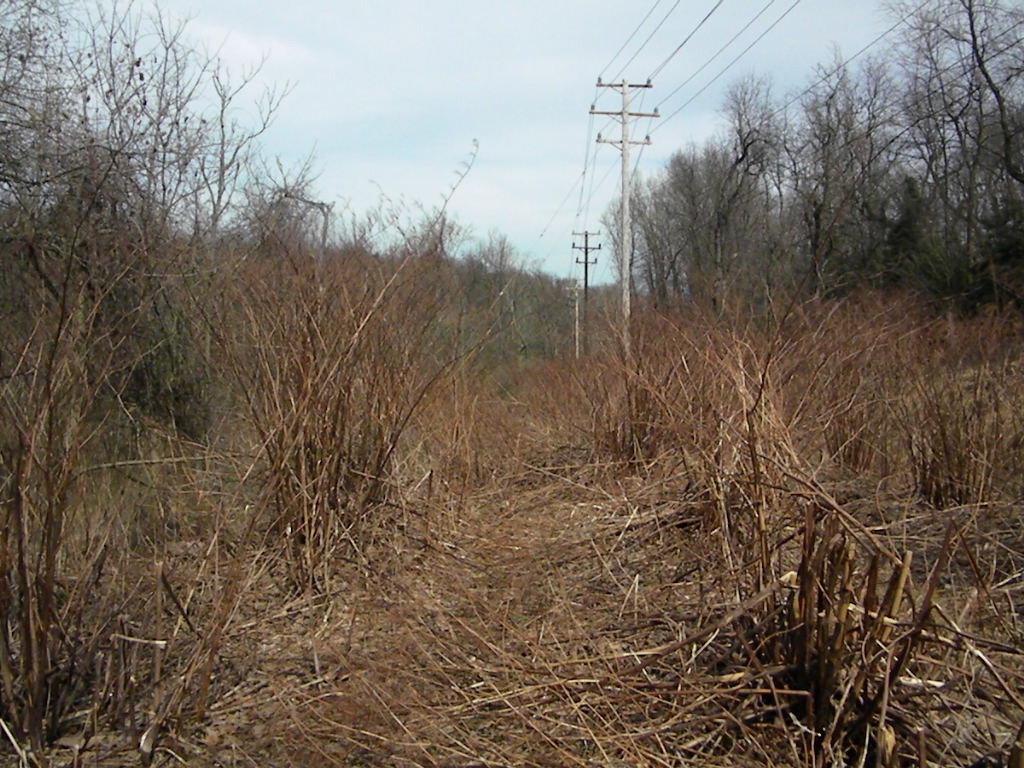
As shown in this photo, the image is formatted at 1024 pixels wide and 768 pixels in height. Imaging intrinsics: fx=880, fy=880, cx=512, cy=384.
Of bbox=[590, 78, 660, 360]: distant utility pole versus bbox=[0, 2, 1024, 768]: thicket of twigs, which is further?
bbox=[590, 78, 660, 360]: distant utility pole

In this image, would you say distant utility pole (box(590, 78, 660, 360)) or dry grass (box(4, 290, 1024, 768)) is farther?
distant utility pole (box(590, 78, 660, 360))

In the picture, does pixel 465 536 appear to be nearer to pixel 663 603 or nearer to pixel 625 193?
pixel 663 603

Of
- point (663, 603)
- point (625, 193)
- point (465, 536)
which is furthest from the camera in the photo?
point (625, 193)

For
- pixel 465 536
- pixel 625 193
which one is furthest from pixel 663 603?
pixel 625 193

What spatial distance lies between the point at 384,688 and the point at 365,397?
2120 millimetres

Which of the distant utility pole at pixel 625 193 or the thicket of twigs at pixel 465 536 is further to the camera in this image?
the distant utility pole at pixel 625 193

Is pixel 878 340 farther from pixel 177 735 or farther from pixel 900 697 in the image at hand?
pixel 177 735

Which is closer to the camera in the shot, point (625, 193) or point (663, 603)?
point (663, 603)

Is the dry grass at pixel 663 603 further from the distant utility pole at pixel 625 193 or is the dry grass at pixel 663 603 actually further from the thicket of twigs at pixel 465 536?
the distant utility pole at pixel 625 193

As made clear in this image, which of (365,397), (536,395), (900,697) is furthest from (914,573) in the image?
(536,395)

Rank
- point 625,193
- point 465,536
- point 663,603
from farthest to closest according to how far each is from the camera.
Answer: point 625,193, point 465,536, point 663,603

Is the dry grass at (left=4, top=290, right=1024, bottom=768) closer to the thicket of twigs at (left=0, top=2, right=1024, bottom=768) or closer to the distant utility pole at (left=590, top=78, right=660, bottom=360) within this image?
the thicket of twigs at (left=0, top=2, right=1024, bottom=768)

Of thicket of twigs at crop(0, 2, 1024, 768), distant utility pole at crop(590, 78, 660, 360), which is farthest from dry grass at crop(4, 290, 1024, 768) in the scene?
distant utility pole at crop(590, 78, 660, 360)

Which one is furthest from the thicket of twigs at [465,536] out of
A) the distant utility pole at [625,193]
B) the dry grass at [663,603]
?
the distant utility pole at [625,193]
